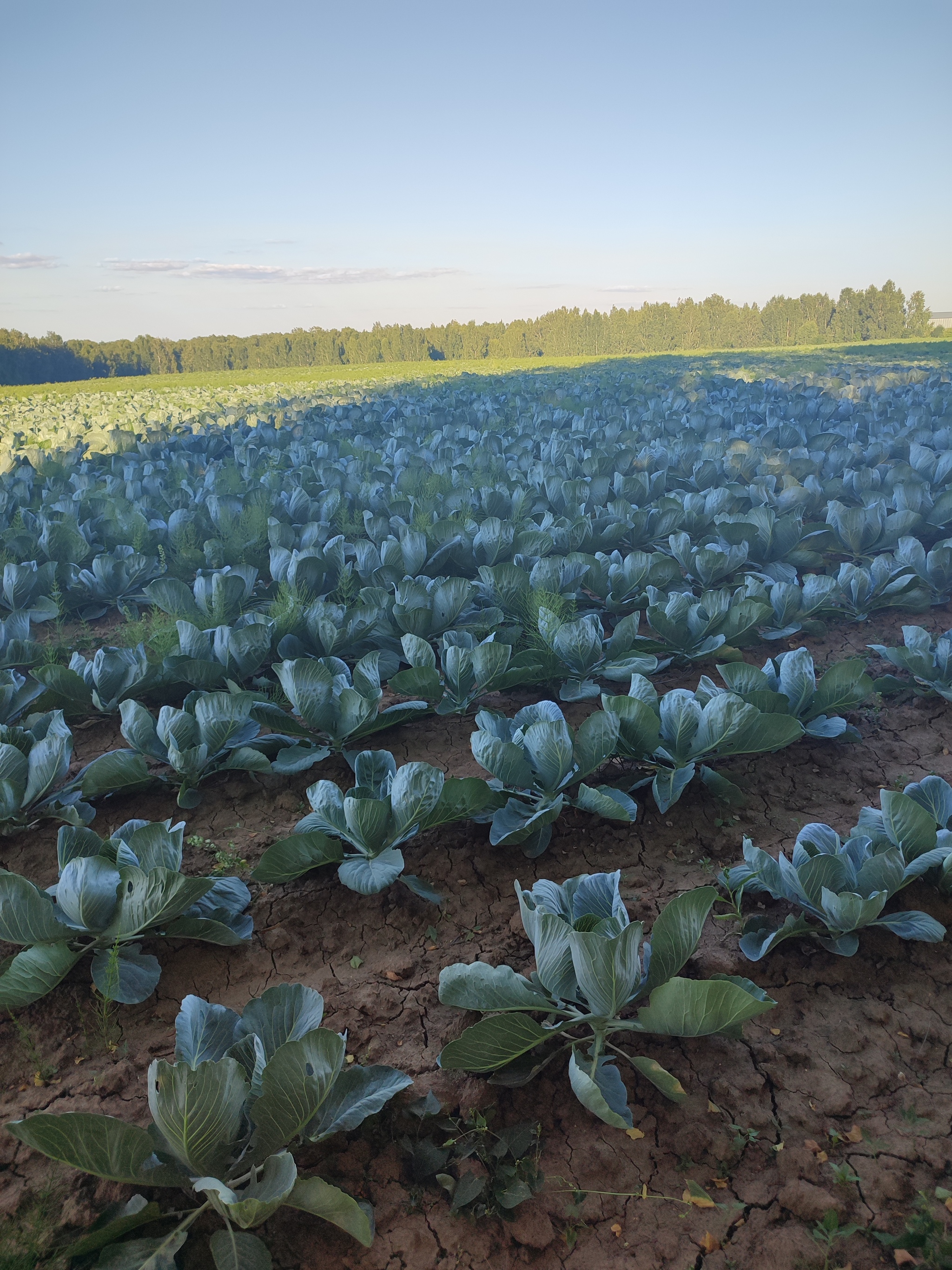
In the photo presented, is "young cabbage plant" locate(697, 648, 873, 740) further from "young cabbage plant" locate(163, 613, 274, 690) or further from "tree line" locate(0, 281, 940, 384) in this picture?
"tree line" locate(0, 281, 940, 384)

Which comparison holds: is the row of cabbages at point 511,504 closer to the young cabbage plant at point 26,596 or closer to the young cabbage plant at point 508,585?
the young cabbage plant at point 26,596

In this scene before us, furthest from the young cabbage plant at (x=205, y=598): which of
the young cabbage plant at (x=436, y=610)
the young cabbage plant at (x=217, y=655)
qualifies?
the young cabbage plant at (x=436, y=610)

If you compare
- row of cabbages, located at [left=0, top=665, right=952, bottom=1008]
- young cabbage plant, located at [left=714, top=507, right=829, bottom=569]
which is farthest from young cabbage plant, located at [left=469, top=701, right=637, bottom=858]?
young cabbage plant, located at [left=714, top=507, right=829, bottom=569]

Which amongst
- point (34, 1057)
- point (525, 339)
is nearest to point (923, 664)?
point (34, 1057)

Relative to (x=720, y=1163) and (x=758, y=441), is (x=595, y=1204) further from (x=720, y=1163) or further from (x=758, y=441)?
(x=758, y=441)

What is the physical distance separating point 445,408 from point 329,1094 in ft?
38.3

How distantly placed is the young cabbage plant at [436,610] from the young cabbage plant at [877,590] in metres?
1.88

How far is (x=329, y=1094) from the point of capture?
1.48 metres

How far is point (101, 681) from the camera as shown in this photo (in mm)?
3127

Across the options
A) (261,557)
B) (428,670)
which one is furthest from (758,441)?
(428,670)

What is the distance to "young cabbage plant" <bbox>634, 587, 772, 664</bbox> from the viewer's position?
3465mm

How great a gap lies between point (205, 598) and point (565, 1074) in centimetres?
311

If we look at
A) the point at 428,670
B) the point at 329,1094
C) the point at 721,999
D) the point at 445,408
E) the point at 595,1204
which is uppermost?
the point at 445,408

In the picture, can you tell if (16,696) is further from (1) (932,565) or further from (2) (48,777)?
(1) (932,565)
